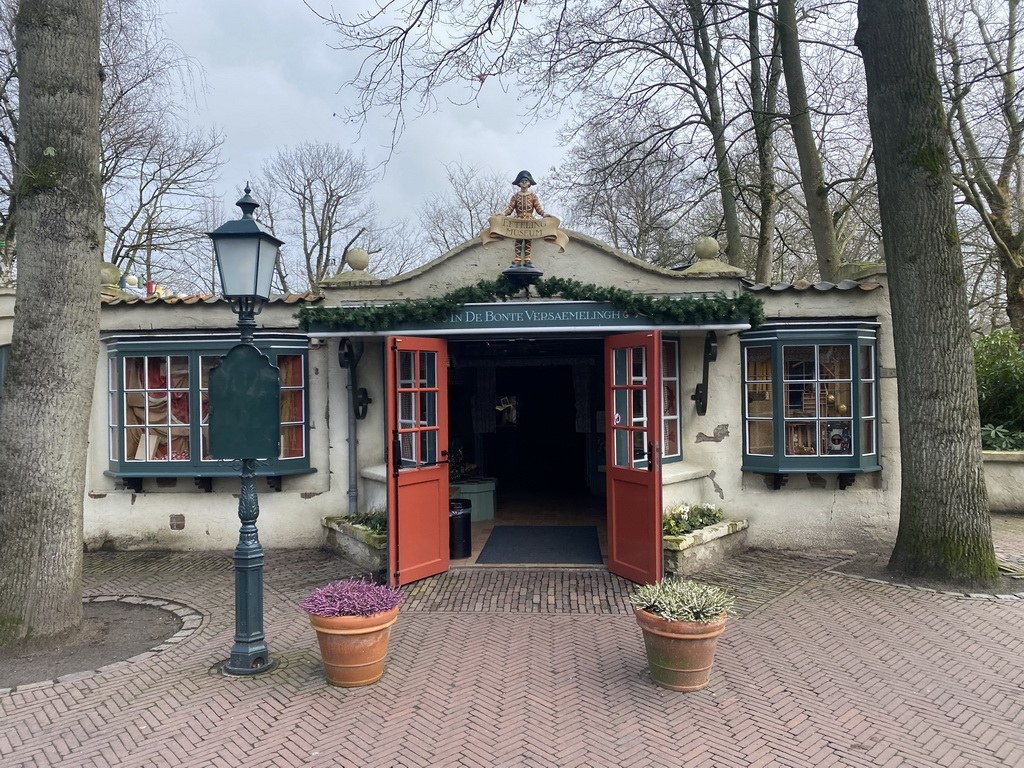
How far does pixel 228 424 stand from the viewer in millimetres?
4719

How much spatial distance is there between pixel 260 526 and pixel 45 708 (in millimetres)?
3986

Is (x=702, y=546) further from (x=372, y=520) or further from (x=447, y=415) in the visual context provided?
(x=372, y=520)

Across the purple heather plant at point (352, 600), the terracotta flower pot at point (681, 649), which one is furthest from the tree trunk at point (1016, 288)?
the purple heather plant at point (352, 600)

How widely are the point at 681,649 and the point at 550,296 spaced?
12.5 feet

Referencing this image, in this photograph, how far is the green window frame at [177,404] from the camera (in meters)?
8.06

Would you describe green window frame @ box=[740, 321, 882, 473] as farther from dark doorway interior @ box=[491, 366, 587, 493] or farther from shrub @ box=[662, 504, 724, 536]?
dark doorway interior @ box=[491, 366, 587, 493]

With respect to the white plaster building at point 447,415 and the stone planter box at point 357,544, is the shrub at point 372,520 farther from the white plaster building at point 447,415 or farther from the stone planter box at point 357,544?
the white plaster building at point 447,415

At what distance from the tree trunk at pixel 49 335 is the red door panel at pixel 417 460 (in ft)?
8.44

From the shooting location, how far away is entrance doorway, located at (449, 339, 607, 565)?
993 centimetres

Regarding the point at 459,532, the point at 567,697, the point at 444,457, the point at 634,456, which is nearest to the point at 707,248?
the point at 634,456

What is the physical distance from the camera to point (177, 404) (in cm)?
827

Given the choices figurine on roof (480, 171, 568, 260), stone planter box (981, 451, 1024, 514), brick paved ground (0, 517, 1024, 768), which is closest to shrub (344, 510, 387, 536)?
brick paved ground (0, 517, 1024, 768)

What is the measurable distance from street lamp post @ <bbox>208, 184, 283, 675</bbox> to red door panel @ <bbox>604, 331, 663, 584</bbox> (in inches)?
137

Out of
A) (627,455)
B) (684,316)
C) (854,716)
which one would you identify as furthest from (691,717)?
(684,316)
